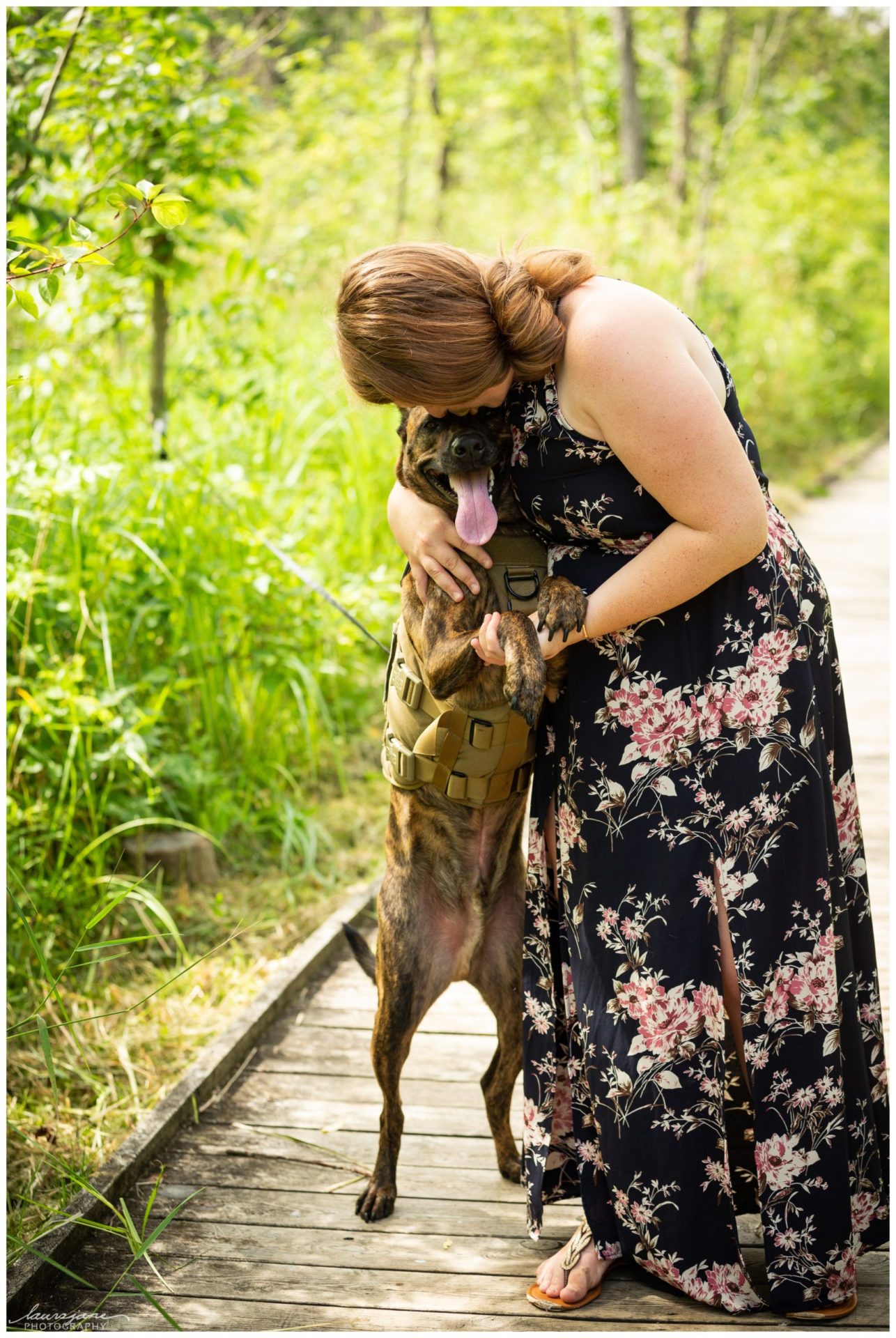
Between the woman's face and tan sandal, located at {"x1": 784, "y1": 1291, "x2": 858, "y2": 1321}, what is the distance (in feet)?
5.33

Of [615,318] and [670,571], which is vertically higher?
[615,318]

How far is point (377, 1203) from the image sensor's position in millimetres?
2402

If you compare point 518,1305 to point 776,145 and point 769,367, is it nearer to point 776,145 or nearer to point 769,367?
point 769,367

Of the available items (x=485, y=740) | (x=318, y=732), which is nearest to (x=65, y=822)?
(x=318, y=732)

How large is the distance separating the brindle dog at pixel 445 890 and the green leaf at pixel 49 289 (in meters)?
0.69

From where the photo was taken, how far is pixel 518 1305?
213 centimetres

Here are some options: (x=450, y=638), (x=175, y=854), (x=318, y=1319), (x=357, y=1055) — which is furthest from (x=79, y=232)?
(x=175, y=854)

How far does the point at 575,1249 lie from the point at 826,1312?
0.44 meters

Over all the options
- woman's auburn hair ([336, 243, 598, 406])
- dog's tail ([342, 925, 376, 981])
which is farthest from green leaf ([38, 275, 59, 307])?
dog's tail ([342, 925, 376, 981])

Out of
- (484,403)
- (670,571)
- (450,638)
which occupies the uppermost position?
(484,403)

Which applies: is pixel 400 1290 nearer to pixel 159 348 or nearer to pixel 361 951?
pixel 361 951

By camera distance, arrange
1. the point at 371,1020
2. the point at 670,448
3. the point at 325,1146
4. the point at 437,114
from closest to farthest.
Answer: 1. the point at 670,448
2. the point at 325,1146
3. the point at 371,1020
4. the point at 437,114

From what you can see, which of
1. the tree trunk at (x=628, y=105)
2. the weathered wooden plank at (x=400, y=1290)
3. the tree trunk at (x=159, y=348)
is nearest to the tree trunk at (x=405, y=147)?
the tree trunk at (x=628, y=105)

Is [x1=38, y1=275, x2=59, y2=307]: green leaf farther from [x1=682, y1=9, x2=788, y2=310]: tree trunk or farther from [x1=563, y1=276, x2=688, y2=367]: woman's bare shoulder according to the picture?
[x1=682, y1=9, x2=788, y2=310]: tree trunk
